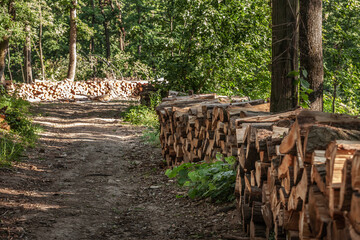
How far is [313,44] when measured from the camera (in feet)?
23.0

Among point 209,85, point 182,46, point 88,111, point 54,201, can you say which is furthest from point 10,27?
point 54,201

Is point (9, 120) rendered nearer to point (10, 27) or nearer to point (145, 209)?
point (145, 209)

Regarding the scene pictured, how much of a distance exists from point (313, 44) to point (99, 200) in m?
4.36

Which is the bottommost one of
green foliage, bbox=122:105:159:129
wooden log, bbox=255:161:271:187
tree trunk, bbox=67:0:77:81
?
green foliage, bbox=122:105:159:129

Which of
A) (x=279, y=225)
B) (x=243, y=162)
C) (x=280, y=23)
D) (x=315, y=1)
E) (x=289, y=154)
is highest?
(x=315, y=1)

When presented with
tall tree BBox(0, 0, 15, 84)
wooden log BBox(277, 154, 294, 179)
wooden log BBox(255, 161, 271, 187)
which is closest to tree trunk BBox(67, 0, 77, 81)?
tall tree BBox(0, 0, 15, 84)

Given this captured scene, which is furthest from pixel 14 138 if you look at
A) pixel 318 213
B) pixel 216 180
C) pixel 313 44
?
pixel 318 213

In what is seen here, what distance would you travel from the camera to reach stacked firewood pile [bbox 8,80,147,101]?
22756 millimetres

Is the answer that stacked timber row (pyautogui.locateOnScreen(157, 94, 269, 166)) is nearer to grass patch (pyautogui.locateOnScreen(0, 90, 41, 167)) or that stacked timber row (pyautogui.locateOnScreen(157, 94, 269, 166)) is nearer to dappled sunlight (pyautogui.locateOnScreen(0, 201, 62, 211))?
dappled sunlight (pyautogui.locateOnScreen(0, 201, 62, 211))

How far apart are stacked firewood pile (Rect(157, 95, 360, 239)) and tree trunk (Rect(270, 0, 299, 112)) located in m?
0.48

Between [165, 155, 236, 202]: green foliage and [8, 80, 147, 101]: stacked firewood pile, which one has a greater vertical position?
[8, 80, 147, 101]: stacked firewood pile

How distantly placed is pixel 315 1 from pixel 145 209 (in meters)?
4.51

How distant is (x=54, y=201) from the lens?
5496mm

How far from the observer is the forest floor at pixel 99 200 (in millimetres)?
4426
